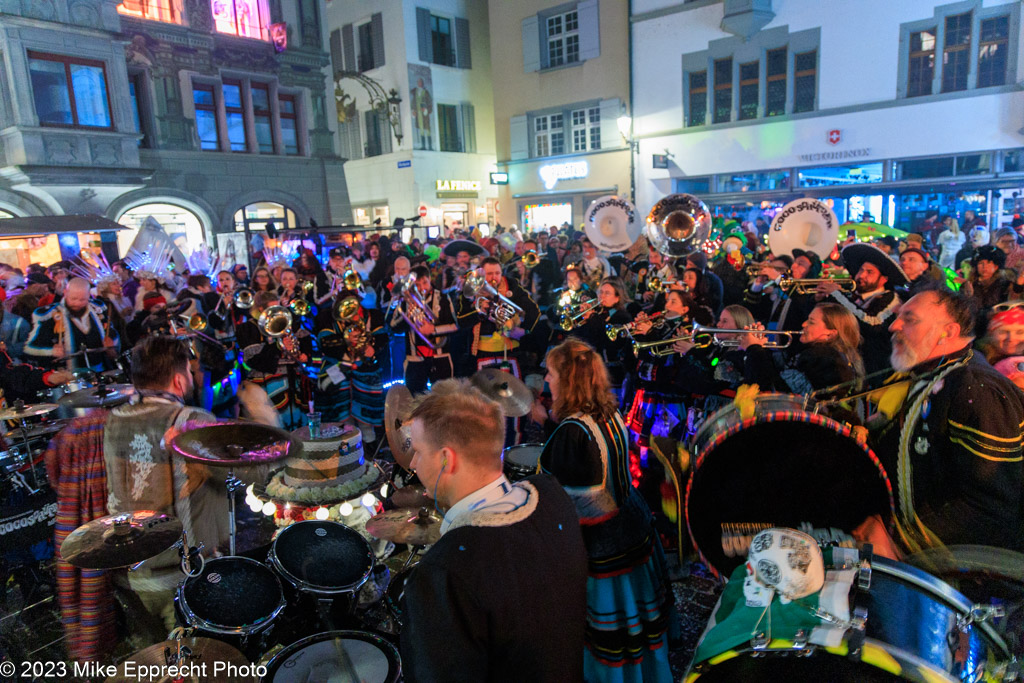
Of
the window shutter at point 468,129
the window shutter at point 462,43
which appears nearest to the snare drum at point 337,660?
the window shutter at point 468,129

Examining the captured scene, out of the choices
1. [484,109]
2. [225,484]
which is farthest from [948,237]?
[484,109]

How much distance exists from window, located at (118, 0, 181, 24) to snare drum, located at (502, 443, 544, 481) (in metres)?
18.0

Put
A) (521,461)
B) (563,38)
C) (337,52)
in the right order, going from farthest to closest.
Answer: (337,52) < (563,38) < (521,461)

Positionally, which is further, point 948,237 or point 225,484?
point 948,237

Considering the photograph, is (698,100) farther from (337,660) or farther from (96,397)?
(337,660)

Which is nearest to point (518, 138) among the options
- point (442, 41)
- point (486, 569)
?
point (442, 41)

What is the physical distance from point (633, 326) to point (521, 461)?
228 cm

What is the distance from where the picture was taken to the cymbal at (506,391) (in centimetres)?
409

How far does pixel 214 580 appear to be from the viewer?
3102mm

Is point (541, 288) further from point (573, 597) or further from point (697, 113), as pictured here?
point (697, 113)

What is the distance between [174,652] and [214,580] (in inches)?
27.7

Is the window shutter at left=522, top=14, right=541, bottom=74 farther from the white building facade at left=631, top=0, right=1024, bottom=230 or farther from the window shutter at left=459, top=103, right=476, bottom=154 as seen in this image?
the white building facade at left=631, top=0, right=1024, bottom=230

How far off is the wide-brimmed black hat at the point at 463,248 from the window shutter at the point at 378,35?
1972cm

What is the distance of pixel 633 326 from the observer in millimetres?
6043
